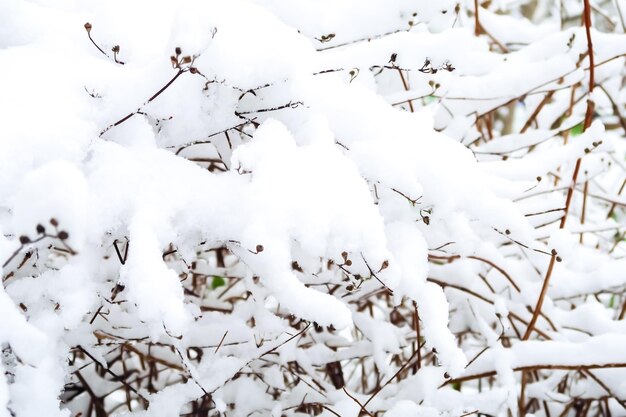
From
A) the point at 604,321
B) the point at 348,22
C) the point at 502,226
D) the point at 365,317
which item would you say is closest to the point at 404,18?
the point at 348,22

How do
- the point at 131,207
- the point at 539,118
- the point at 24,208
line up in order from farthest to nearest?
the point at 539,118 < the point at 131,207 < the point at 24,208

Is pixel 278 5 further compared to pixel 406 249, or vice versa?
pixel 278 5

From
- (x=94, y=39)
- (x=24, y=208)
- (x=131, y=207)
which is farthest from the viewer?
(x=94, y=39)

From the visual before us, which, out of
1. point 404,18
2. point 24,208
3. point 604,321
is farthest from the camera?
point 604,321

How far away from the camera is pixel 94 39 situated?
85cm

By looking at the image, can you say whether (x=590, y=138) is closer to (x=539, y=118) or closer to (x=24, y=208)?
(x=539, y=118)

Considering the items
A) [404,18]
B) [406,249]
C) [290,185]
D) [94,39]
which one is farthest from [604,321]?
[94,39]

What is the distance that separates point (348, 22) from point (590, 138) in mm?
517

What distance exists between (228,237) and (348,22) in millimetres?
511

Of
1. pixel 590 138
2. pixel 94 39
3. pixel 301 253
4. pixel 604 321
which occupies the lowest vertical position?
pixel 604 321

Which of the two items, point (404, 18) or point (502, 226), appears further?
point (404, 18)

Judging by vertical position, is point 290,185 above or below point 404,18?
below

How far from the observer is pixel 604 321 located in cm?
129

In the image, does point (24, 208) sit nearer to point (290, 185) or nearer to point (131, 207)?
point (131, 207)
